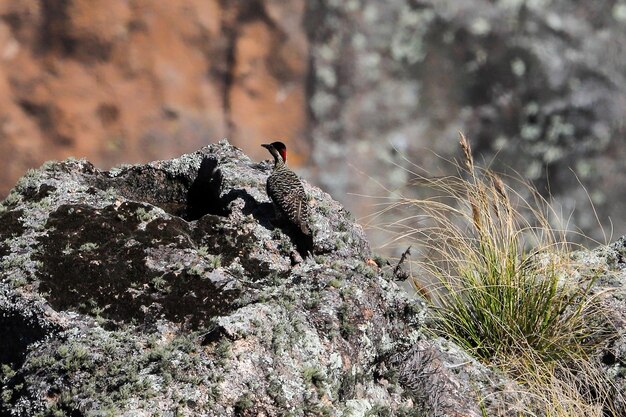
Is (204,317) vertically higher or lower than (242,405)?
higher

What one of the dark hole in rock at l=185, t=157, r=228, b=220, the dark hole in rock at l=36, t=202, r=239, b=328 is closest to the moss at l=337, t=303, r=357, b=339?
the dark hole in rock at l=36, t=202, r=239, b=328

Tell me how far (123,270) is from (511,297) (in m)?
2.07

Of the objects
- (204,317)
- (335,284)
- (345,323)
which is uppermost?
(335,284)

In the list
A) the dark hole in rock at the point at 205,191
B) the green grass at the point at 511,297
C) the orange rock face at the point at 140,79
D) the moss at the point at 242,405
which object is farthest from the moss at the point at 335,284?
the orange rock face at the point at 140,79

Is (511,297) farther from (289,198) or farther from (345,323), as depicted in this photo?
(345,323)

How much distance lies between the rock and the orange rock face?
1.17m

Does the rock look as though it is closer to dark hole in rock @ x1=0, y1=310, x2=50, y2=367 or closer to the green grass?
dark hole in rock @ x1=0, y1=310, x2=50, y2=367

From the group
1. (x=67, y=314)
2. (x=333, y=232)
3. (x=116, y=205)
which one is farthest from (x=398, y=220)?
(x=67, y=314)

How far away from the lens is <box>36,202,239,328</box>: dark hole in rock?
4125 millimetres

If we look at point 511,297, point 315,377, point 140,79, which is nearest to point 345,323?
point 315,377

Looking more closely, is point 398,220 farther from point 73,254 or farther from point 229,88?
point 73,254

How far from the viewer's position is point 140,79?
20.8 feet

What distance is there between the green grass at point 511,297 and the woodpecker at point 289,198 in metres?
1.02

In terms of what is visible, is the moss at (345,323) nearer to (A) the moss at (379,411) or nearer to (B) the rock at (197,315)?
(B) the rock at (197,315)
